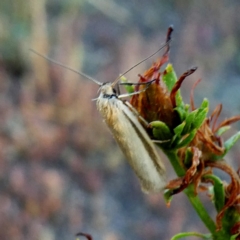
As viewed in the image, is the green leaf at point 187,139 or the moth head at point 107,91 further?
the moth head at point 107,91

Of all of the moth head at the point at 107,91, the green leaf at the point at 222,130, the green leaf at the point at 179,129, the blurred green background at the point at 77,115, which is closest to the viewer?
the green leaf at the point at 179,129

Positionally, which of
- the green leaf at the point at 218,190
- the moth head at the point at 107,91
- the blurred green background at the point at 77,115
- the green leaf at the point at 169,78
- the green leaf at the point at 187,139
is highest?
the blurred green background at the point at 77,115

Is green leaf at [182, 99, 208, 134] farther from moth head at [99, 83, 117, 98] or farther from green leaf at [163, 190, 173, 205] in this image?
moth head at [99, 83, 117, 98]

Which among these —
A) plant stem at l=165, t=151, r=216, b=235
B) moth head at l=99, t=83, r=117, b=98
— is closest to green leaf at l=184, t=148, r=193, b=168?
plant stem at l=165, t=151, r=216, b=235

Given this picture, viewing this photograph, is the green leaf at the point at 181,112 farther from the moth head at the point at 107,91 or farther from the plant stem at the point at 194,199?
the moth head at the point at 107,91

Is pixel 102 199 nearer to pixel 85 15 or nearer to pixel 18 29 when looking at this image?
pixel 18 29

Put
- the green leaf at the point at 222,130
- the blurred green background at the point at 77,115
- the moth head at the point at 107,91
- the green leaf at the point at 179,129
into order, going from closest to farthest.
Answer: the green leaf at the point at 179,129, the green leaf at the point at 222,130, the moth head at the point at 107,91, the blurred green background at the point at 77,115

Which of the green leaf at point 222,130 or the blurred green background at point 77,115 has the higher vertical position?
the blurred green background at point 77,115

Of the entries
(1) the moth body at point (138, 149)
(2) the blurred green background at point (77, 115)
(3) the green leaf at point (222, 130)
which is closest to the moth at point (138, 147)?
(1) the moth body at point (138, 149)

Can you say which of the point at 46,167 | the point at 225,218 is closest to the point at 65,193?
the point at 46,167
